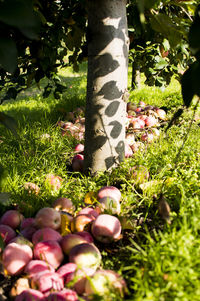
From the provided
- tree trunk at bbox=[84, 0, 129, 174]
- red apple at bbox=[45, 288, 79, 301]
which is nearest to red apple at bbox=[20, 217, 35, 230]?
red apple at bbox=[45, 288, 79, 301]

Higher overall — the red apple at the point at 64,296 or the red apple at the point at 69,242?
the red apple at the point at 64,296

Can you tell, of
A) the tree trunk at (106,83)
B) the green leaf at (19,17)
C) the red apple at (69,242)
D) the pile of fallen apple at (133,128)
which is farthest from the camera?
the pile of fallen apple at (133,128)

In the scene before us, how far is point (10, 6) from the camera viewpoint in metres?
0.72

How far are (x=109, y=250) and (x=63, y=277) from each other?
0.98ft

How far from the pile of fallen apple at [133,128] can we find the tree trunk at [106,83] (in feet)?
0.96

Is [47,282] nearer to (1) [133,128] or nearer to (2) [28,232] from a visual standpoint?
(2) [28,232]

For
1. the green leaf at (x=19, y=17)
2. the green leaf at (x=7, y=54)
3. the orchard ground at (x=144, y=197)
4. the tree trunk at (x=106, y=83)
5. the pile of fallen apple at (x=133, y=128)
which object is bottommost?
the pile of fallen apple at (x=133, y=128)

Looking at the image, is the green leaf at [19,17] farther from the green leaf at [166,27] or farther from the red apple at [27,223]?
Result: the red apple at [27,223]

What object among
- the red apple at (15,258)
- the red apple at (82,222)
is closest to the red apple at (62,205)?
the red apple at (82,222)

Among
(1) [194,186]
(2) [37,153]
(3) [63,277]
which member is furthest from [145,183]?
(2) [37,153]

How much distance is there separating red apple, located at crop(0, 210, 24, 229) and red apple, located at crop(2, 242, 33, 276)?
0.24 metres

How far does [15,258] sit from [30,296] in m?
0.22

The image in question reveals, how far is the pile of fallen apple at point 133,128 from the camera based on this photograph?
2.45 meters

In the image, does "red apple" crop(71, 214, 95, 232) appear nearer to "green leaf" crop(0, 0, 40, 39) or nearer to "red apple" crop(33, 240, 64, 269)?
"red apple" crop(33, 240, 64, 269)
